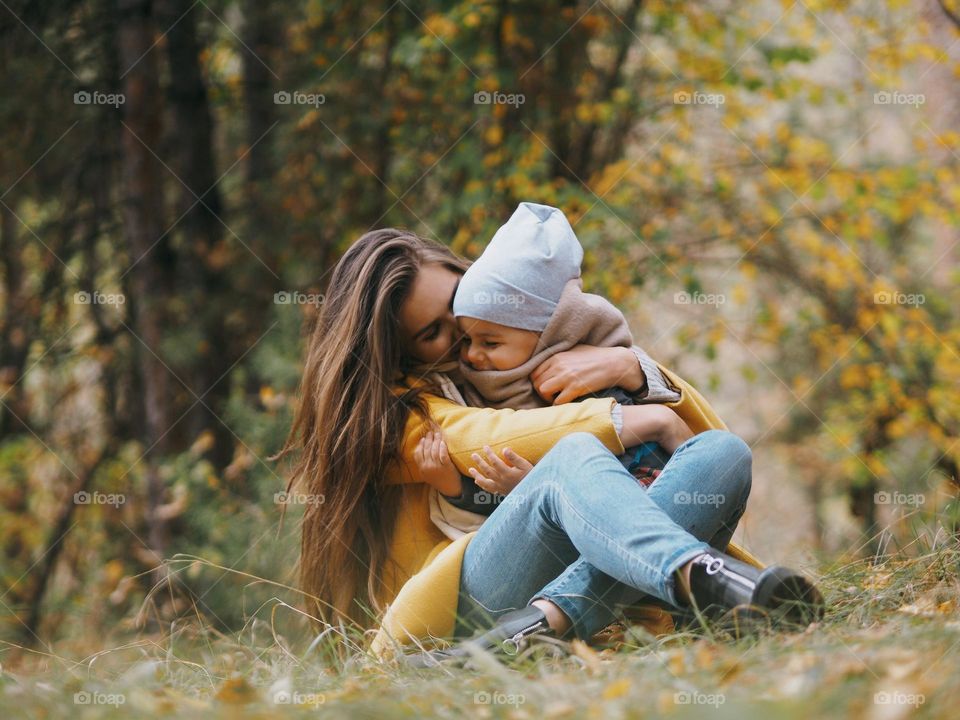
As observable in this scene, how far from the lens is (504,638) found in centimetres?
205

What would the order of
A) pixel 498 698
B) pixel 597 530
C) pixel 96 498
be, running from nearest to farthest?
1. pixel 498 698
2. pixel 597 530
3. pixel 96 498

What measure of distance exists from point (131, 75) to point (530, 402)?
3.37 meters

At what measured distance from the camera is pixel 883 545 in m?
2.63

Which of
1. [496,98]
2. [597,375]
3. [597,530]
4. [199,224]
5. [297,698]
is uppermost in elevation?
[496,98]

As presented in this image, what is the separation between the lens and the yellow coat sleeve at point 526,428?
2305mm

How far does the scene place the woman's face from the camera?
255cm

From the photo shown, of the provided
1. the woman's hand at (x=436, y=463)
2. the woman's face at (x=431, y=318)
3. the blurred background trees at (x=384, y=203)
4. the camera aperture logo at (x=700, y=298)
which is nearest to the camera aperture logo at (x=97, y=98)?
the blurred background trees at (x=384, y=203)

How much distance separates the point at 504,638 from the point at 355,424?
0.64 metres

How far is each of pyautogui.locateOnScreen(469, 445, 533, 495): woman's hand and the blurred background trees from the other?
7.56 ft

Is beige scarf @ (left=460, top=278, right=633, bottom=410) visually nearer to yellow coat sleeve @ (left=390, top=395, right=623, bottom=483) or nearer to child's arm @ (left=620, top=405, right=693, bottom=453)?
yellow coat sleeve @ (left=390, top=395, right=623, bottom=483)

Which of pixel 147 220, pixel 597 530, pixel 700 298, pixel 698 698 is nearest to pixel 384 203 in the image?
pixel 147 220

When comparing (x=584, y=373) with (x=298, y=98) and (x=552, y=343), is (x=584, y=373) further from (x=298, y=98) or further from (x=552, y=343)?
(x=298, y=98)

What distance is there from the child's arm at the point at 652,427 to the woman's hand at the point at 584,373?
3.4 inches

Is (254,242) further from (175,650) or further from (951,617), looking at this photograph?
(951,617)
